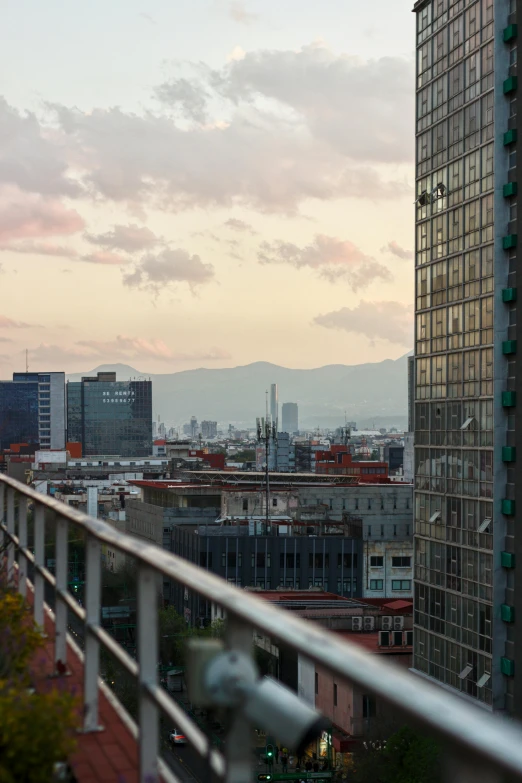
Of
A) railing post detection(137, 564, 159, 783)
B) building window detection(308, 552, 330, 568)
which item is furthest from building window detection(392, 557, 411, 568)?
railing post detection(137, 564, 159, 783)

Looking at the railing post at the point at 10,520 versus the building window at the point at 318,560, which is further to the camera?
the building window at the point at 318,560

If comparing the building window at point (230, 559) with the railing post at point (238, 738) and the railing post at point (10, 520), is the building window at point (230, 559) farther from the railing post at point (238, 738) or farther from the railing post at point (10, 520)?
the railing post at point (238, 738)

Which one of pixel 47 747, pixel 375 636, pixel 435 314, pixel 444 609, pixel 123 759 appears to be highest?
pixel 435 314

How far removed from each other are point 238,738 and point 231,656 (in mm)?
164

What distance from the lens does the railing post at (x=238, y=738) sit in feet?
7.29

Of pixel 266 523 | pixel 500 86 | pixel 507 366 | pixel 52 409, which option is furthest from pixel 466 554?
pixel 52 409

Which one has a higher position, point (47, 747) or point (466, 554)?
point (47, 747)

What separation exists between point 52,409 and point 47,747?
621 feet

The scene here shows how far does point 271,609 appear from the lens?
2.18 m

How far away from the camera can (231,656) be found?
221 cm

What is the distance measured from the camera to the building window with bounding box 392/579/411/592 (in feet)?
204

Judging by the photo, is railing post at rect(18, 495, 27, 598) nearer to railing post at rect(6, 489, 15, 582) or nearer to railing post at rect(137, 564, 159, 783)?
railing post at rect(6, 489, 15, 582)

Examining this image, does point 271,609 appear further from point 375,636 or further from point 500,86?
point 375,636

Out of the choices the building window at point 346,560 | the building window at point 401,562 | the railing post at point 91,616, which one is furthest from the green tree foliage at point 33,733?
the building window at point 401,562
